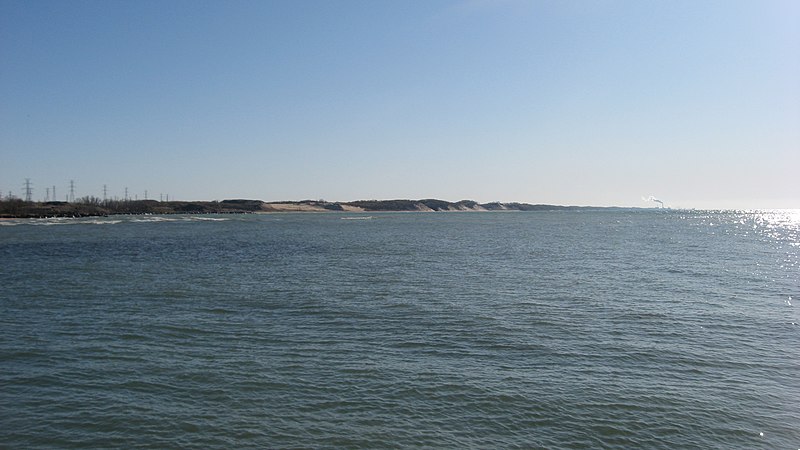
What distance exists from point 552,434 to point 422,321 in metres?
10.9

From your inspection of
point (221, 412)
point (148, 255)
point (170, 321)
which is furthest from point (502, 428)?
point (148, 255)

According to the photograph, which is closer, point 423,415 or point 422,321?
point 423,415

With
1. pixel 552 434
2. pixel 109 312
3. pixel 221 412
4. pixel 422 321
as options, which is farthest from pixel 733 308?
pixel 109 312

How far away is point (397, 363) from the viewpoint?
1673 centimetres

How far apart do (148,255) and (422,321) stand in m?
38.9

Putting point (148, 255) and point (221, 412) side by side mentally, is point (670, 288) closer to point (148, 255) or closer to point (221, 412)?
point (221, 412)

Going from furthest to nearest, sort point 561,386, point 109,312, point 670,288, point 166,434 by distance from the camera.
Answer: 1. point 670,288
2. point 109,312
3. point 561,386
4. point 166,434

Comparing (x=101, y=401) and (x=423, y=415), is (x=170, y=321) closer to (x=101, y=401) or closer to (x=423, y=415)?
(x=101, y=401)

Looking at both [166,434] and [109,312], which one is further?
[109,312]

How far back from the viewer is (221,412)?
1293 cm

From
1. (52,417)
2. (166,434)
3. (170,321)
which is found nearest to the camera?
(166,434)

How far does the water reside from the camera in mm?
12156

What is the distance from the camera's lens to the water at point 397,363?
39.9 ft

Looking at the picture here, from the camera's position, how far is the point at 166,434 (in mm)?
11812
